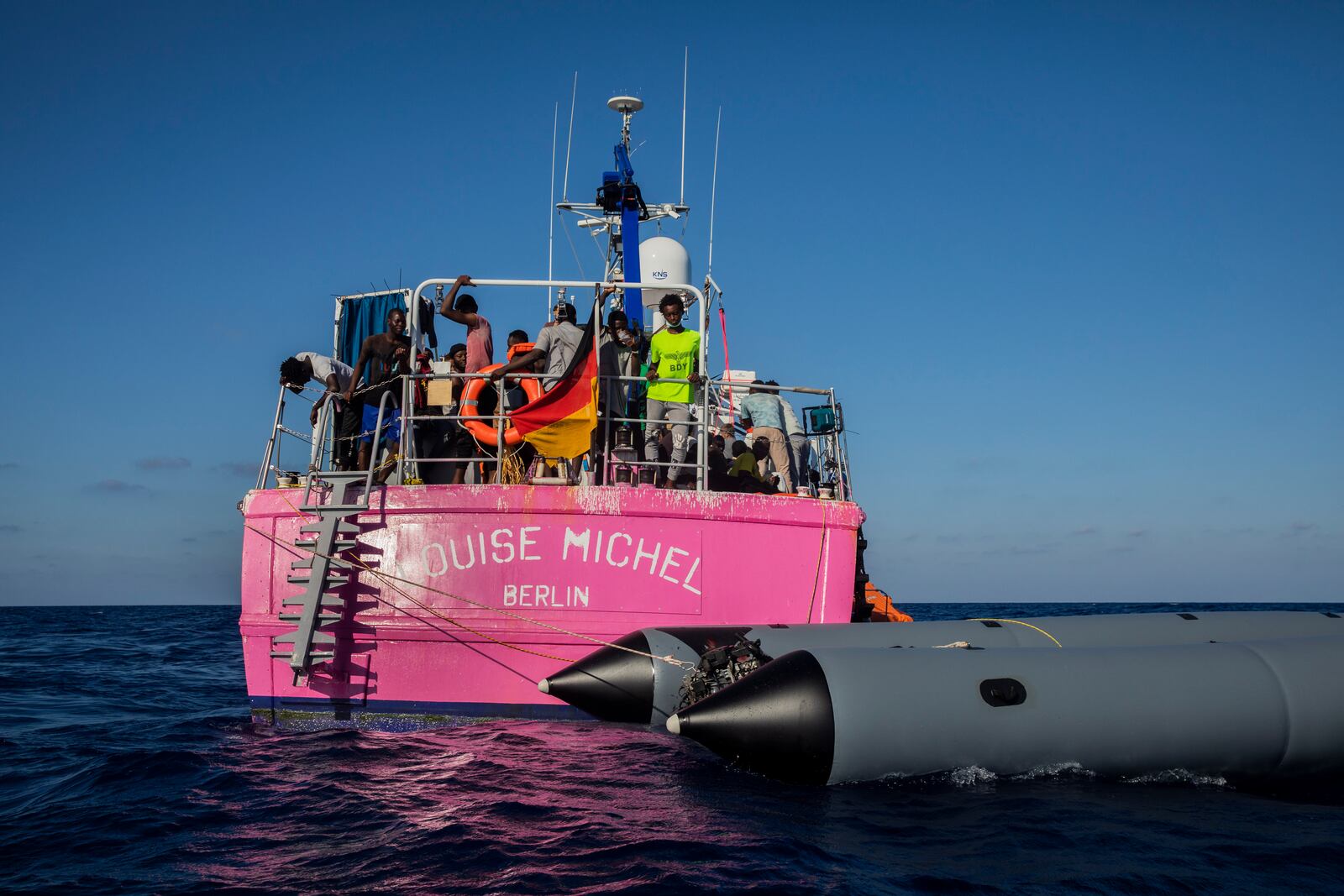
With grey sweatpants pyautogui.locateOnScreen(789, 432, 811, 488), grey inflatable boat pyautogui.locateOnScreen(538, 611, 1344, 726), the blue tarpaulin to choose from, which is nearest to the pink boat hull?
grey inflatable boat pyautogui.locateOnScreen(538, 611, 1344, 726)

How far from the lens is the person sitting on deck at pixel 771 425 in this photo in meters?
10.9

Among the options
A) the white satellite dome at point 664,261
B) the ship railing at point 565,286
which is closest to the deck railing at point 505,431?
the ship railing at point 565,286

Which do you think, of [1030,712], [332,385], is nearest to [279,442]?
[332,385]

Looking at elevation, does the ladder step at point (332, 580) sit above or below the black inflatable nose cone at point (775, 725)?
above

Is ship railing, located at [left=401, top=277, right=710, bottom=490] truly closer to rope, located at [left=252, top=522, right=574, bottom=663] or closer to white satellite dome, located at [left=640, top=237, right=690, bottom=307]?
rope, located at [left=252, top=522, right=574, bottom=663]

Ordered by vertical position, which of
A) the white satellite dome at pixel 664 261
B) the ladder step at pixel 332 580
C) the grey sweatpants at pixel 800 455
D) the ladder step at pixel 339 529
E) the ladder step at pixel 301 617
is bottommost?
the ladder step at pixel 301 617

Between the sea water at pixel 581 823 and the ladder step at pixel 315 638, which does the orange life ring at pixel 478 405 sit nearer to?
the ladder step at pixel 315 638

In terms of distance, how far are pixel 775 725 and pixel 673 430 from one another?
13.2 feet

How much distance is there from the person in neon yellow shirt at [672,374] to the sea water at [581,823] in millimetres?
2765

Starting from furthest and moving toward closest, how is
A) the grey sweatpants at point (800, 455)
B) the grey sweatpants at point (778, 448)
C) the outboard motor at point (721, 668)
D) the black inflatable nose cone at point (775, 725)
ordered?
the grey sweatpants at point (800, 455)
the grey sweatpants at point (778, 448)
the outboard motor at point (721, 668)
the black inflatable nose cone at point (775, 725)

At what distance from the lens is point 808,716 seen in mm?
6668

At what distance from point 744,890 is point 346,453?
7.26 m

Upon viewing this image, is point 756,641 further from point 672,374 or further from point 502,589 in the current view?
point 672,374

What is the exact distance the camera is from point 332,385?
34.6 ft
